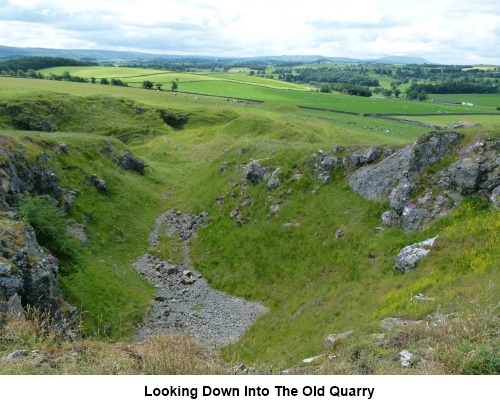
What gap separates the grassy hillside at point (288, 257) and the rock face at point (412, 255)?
2.57 feet

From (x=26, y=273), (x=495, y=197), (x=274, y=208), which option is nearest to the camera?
(x=26, y=273)

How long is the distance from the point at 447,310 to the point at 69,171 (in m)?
52.0

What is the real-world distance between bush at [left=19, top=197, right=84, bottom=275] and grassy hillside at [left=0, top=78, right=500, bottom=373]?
2619 mm

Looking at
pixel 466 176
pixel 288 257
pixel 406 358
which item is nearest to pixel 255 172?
pixel 288 257

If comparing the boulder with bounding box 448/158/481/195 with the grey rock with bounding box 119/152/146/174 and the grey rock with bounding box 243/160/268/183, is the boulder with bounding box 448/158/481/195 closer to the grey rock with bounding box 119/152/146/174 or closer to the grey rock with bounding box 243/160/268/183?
the grey rock with bounding box 243/160/268/183

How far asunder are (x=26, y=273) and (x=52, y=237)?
9.10 m

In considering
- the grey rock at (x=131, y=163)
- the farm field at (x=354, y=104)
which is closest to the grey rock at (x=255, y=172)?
the grey rock at (x=131, y=163)

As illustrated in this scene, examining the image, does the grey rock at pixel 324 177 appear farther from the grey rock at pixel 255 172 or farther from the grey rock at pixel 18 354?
the grey rock at pixel 18 354

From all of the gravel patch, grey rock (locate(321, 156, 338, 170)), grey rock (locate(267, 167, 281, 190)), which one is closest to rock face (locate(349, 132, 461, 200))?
grey rock (locate(321, 156, 338, 170))

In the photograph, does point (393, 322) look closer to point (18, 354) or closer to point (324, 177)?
point (18, 354)

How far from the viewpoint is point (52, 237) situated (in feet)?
115

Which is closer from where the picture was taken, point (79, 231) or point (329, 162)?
point (79, 231)

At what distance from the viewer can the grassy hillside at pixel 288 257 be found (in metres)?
22.1

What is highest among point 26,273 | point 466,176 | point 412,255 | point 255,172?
point 466,176
